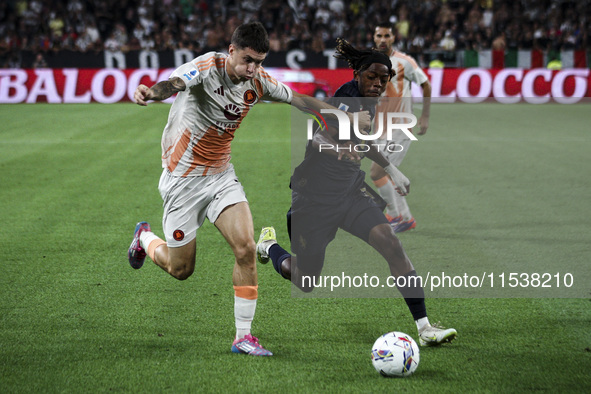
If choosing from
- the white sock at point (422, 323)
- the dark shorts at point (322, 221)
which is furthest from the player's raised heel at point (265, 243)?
the white sock at point (422, 323)

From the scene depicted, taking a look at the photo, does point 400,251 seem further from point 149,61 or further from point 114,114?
point 149,61

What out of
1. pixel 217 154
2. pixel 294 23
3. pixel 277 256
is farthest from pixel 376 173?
pixel 294 23

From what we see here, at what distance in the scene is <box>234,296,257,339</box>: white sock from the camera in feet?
15.3

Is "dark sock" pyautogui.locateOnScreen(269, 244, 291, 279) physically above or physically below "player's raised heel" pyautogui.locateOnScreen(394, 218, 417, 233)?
above

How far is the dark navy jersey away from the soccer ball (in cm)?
121

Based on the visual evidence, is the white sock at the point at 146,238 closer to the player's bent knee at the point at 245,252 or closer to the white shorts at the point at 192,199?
the white shorts at the point at 192,199

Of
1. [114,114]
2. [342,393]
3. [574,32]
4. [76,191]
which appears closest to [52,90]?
[114,114]

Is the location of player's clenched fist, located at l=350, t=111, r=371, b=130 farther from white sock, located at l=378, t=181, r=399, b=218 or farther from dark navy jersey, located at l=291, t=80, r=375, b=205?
white sock, located at l=378, t=181, r=399, b=218

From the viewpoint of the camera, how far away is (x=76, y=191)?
10352 millimetres

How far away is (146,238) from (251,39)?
6.84ft

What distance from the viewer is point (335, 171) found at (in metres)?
5.18

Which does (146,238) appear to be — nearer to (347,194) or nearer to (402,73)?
(347,194)

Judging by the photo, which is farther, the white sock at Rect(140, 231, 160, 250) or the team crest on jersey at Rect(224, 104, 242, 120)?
the white sock at Rect(140, 231, 160, 250)

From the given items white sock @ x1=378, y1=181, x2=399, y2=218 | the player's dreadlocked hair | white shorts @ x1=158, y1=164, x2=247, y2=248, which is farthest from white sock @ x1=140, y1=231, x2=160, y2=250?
white sock @ x1=378, y1=181, x2=399, y2=218
